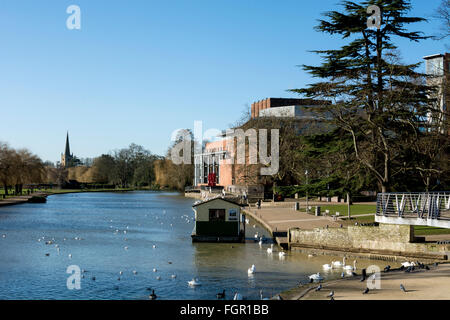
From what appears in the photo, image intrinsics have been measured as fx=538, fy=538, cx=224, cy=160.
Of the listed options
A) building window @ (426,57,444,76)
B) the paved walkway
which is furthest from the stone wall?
building window @ (426,57,444,76)

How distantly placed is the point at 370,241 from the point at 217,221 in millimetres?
11819

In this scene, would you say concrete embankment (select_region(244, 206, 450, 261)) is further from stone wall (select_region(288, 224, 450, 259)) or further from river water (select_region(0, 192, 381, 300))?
river water (select_region(0, 192, 381, 300))

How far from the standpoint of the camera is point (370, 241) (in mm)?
31812

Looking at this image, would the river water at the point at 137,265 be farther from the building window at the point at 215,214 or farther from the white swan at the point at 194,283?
the building window at the point at 215,214

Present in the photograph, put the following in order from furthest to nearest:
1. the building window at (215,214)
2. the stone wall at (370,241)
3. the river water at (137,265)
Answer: the building window at (215,214) < the stone wall at (370,241) < the river water at (137,265)

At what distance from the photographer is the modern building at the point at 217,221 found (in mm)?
38906

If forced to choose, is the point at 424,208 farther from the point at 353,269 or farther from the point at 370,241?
the point at 370,241

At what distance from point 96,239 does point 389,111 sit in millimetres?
23620

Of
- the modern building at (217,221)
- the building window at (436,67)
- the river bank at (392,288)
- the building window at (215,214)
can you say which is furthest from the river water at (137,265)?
the building window at (436,67)

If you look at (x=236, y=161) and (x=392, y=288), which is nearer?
(x=392, y=288)

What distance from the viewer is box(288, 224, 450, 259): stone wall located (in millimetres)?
28594

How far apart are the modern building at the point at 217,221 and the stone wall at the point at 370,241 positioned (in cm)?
450

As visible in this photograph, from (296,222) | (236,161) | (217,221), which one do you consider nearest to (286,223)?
(296,222)

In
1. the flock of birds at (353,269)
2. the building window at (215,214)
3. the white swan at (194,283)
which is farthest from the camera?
the building window at (215,214)
